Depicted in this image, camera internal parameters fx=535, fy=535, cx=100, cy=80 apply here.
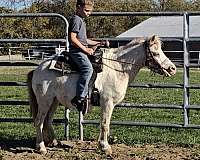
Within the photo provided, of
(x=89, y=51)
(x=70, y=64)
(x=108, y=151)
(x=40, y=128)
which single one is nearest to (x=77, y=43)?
(x=89, y=51)

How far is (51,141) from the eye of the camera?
28.0ft

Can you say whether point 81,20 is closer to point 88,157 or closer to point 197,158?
point 88,157

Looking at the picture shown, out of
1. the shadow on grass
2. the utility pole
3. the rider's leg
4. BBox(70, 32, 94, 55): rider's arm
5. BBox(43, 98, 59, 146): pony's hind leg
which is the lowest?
the shadow on grass

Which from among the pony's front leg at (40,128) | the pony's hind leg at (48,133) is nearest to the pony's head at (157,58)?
the pony's hind leg at (48,133)

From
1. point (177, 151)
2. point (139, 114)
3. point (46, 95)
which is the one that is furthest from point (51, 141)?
point (139, 114)

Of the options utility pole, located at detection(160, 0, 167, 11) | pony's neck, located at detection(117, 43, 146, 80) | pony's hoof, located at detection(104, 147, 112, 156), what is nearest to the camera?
pony's hoof, located at detection(104, 147, 112, 156)

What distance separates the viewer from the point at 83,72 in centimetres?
782

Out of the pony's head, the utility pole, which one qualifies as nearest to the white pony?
the pony's head

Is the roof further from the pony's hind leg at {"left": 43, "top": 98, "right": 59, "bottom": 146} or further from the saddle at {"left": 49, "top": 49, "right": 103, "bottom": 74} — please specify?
the saddle at {"left": 49, "top": 49, "right": 103, "bottom": 74}

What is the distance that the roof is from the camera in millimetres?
46016

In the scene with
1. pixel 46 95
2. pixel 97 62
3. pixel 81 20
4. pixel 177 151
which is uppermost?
pixel 81 20

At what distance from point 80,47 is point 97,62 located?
406mm

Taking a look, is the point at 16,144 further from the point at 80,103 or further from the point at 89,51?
the point at 89,51

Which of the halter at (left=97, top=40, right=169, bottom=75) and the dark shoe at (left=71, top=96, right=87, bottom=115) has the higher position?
the halter at (left=97, top=40, right=169, bottom=75)
